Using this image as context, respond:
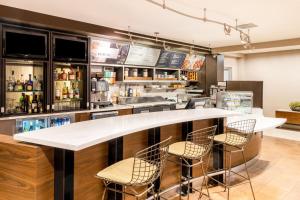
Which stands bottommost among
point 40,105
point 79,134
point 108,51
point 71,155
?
point 71,155

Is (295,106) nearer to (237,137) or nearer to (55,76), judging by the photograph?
(237,137)

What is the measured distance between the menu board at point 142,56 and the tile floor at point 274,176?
3406mm

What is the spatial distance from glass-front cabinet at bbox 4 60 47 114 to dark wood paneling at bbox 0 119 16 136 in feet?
0.69

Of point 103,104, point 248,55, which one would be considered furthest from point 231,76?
point 103,104

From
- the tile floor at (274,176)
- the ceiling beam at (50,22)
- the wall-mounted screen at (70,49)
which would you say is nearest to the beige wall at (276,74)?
the tile floor at (274,176)

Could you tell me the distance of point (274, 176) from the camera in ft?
13.9

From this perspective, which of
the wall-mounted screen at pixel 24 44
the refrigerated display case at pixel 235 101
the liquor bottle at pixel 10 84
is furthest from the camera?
the refrigerated display case at pixel 235 101

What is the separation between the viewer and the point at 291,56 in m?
8.61

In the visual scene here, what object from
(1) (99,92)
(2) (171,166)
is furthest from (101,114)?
(2) (171,166)

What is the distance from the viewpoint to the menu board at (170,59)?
22.8ft

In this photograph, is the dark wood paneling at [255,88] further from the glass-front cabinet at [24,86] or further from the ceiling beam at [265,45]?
the glass-front cabinet at [24,86]

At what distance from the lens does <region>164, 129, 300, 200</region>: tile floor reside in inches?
138

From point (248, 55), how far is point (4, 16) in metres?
8.38

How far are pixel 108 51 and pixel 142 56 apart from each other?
3.59 ft
